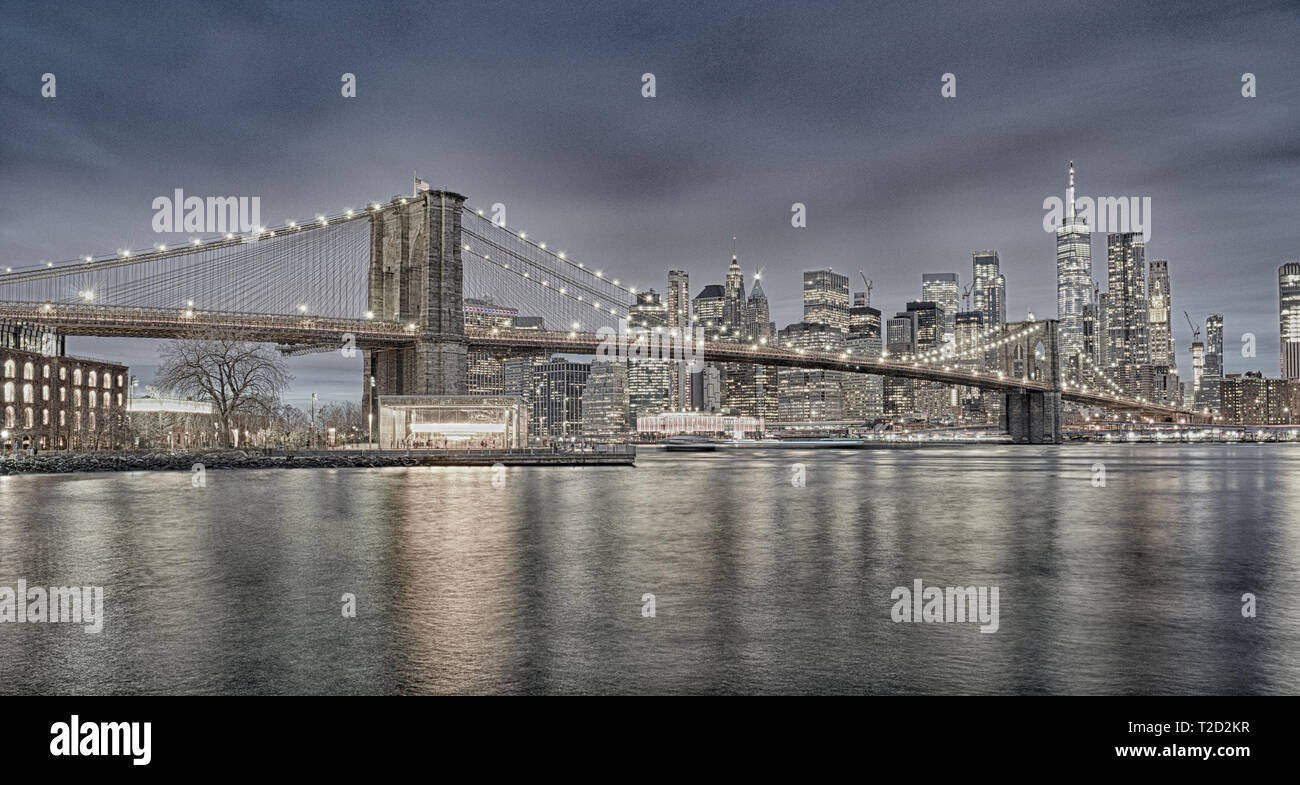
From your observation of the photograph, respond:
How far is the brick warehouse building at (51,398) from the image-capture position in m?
87.6

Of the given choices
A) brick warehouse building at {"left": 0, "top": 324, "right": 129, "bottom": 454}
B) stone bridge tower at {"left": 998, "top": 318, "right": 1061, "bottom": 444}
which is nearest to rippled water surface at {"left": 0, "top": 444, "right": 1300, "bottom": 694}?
brick warehouse building at {"left": 0, "top": 324, "right": 129, "bottom": 454}

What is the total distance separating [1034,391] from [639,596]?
137193mm

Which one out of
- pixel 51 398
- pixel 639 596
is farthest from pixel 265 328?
pixel 639 596

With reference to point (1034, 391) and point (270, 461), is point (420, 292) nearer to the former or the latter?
point (270, 461)

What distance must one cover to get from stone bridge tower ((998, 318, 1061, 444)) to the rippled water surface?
115819 millimetres

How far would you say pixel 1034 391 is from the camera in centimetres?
13612

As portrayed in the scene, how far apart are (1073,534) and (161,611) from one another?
70.8ft

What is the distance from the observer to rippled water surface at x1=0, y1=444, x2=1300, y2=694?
30.2 feet

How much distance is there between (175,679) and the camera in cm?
897

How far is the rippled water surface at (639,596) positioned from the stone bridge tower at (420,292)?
40.6m

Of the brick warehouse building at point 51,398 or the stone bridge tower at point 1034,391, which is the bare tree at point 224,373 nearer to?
the brick warehouse building at point 51,398

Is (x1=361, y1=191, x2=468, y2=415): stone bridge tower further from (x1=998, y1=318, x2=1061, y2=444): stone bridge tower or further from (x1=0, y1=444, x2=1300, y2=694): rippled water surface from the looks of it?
(x1=998, y1=318, x2=1061, y2=444): stone bridge tower

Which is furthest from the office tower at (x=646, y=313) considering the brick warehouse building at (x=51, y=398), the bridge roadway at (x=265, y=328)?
the brick warehouse building at (x=51, y=398)
